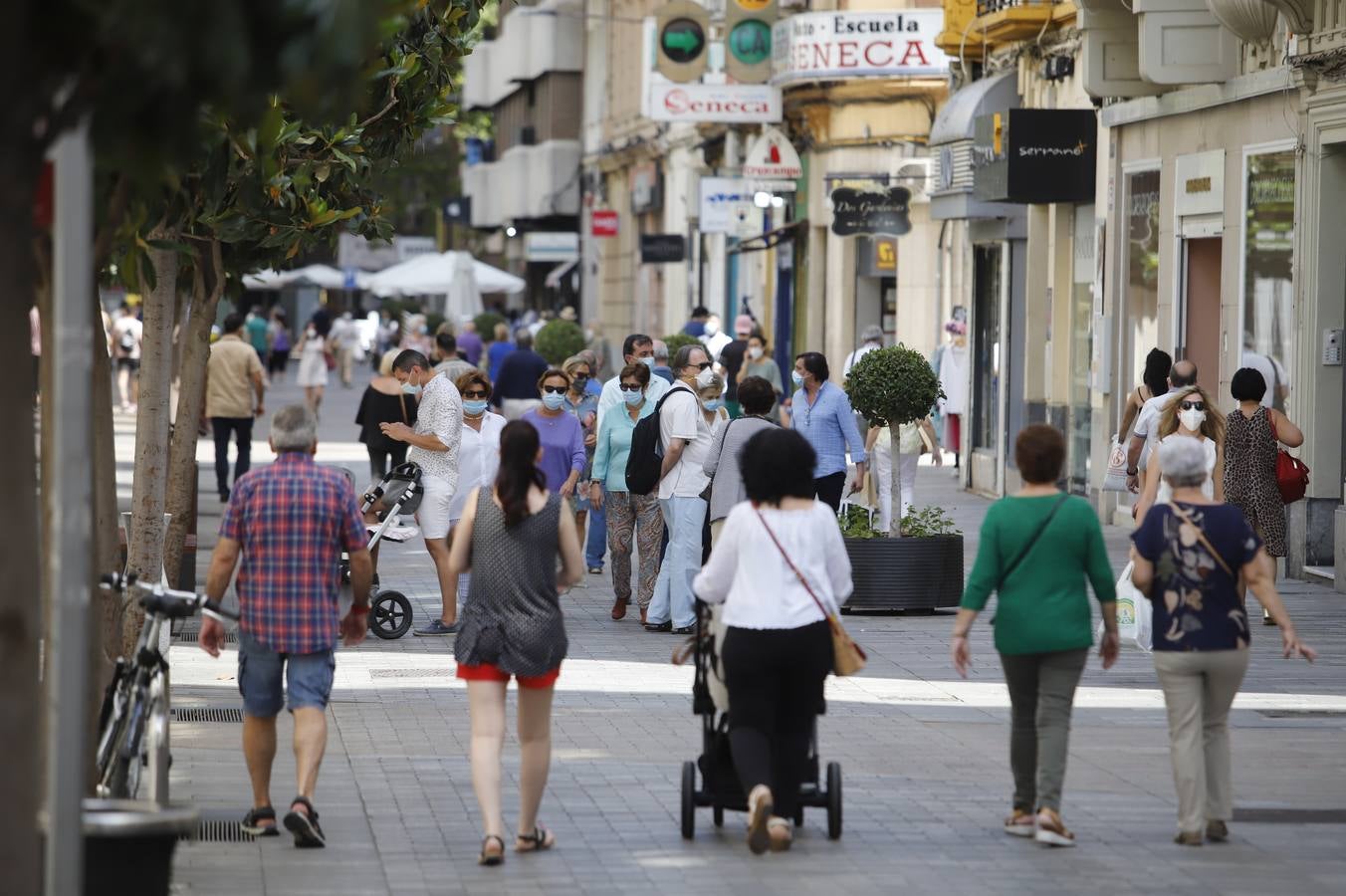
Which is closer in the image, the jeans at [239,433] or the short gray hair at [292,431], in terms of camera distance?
the short gray hair at [292,431]

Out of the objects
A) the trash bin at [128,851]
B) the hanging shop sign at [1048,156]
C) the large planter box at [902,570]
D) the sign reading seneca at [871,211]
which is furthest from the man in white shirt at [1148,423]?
the sign reading seneca at [871,211]

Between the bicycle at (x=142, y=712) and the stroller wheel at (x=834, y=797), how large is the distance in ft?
7.15

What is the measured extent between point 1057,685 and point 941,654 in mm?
5712

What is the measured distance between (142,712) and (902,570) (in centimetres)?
857

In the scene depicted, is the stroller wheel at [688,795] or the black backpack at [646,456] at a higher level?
the black backpack at [646,456]

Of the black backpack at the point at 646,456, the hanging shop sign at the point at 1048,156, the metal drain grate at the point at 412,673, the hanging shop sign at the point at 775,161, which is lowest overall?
the metal drain grate at the point at 412,673

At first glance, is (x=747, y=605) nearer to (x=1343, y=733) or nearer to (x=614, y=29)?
(x=1343, y=733)

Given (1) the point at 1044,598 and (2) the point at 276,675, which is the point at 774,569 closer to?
(1) the point at 1044,598

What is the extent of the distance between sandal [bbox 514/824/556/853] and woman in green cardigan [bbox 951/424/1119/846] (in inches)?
61.0

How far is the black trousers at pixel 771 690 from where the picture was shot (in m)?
8.16

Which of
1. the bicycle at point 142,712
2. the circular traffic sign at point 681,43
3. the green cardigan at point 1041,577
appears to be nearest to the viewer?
the bicycle at point 142,712

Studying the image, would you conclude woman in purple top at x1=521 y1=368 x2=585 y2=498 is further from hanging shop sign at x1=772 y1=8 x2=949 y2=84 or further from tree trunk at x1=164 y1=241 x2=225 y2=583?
hanging shop sign at x1=772 y1=8 x2=949 y2=84

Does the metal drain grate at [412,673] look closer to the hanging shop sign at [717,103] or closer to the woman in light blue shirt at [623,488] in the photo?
the woman in light blue shirt at [623,488]

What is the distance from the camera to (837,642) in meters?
8.23
